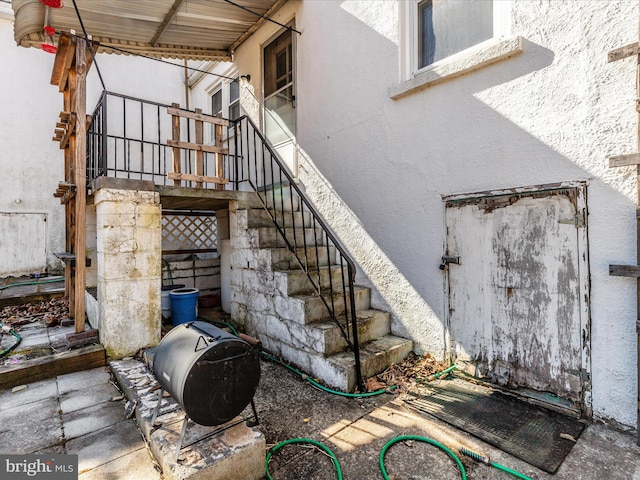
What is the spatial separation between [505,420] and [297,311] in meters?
2.09

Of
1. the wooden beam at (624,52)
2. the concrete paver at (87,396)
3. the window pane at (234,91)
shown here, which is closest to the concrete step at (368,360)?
Answer: the concrete paver at (87,396)

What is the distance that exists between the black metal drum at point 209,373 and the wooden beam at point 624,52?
3.34 metres

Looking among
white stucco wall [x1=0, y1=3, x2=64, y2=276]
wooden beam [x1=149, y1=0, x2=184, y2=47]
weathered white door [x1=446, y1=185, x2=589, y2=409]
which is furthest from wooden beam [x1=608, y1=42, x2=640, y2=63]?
white stucco wall [x1=0, y1=3, x2=64, y2=276]

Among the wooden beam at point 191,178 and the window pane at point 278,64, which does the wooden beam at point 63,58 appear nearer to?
the wooden beam at point 191,178

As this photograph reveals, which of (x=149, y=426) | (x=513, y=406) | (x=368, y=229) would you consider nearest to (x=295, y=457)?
(x=149, y=426)

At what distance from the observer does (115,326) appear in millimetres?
3523

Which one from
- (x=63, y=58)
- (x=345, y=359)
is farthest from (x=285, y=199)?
(x=63, y=58)

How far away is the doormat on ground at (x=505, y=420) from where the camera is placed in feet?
7.58

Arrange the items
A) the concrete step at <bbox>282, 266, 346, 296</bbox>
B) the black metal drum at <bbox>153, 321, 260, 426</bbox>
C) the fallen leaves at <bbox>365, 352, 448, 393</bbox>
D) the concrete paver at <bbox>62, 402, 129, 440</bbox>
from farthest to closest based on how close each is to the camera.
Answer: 1. the concrete step at <bbox>282, 266, 346, 296</bbox>
2. the fallen leaves at <bbox>365, 352, 448, 393</bbox>
3. the concrete paver at <bbox>62, 402, 129, 440</bbox>
4. the black metal drum at <bbox>153, 321, 260, 426</bbox>

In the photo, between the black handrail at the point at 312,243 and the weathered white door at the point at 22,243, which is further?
the weathered white door at the point at 22,243

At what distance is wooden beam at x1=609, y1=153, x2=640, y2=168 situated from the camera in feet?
7.69

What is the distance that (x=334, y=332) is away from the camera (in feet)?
11.1

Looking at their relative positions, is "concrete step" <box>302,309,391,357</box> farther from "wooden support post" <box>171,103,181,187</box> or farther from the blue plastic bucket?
"wooden support post" <box>171,103,181,187</box>

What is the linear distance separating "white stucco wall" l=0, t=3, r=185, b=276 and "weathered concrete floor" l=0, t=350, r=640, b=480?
248 inches
